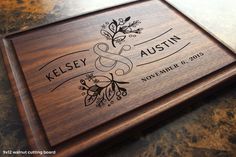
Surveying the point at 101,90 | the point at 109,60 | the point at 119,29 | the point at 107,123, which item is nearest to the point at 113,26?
the point at 119,29

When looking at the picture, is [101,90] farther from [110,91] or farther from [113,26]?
[113,26]

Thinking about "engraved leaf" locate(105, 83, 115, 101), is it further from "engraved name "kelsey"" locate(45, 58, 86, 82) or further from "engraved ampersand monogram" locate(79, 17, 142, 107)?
"engraved name "kelsey"" locate(45, 58, 86, 82)

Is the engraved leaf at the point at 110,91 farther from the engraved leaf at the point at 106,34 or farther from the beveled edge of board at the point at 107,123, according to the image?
the engraved leaf at the point at 106,34

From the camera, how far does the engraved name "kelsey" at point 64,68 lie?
76 cm

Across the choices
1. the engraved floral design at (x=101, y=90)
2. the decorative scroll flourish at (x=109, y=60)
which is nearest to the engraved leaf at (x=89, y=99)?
the engraved floral design at (x=101, y=90)

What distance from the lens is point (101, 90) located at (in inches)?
28.7

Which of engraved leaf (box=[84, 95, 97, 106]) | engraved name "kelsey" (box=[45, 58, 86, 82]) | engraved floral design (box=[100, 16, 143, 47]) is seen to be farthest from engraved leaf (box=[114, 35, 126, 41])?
engraved leaf (box=[84, 95, 97, 106])

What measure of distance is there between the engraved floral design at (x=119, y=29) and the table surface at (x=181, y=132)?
332 mm

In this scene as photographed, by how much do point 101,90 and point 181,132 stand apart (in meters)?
0.24

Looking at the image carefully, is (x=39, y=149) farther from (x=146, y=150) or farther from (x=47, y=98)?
(x=146, y=150)

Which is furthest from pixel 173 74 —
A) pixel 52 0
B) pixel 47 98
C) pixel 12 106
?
pixel 52 0

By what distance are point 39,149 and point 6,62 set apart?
1.10ft

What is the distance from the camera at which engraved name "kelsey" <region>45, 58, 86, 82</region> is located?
0.76 m

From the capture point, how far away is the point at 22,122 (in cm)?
65
